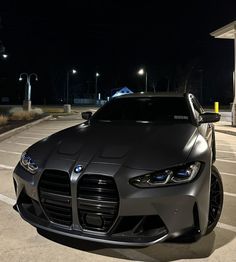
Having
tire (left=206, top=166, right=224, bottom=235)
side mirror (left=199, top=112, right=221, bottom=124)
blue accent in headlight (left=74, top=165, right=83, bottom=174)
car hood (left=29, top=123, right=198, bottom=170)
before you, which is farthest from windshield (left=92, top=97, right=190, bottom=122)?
blue accent in headlight (left=74, top=165, right=83, bottom=174)

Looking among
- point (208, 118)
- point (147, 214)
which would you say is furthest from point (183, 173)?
point (208, 118)

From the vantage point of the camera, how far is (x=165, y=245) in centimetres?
431

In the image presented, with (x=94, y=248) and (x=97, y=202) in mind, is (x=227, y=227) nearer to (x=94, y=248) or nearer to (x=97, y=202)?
(x=94, y=248)

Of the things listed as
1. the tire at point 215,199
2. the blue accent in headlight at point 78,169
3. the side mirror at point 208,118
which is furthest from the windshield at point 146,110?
the blue accent in headlight at point 78,169

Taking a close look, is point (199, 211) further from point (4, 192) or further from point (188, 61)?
point (188, 61)

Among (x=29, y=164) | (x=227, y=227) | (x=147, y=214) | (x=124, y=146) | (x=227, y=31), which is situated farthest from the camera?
(x=227, y=31)

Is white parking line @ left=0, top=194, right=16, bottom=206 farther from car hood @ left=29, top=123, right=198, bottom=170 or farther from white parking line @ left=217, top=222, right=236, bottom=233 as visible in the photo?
white parking line @ left=217, top=222, right=236, bottom=233

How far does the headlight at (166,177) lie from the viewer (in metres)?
3.67

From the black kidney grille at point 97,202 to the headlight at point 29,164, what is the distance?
0.65 metres

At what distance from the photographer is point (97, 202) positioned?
3676 millimetres

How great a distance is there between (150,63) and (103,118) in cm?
8264

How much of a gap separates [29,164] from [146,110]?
2.18 m

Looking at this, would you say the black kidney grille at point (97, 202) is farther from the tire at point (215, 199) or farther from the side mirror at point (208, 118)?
the side mirror at point (208, 118)

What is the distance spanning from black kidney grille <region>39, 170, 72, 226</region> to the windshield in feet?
6.56
